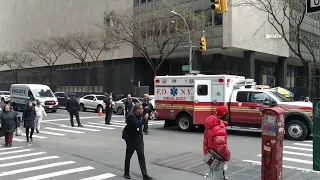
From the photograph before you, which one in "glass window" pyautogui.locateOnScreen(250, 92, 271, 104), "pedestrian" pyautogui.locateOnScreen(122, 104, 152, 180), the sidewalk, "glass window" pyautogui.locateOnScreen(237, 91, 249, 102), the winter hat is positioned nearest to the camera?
the winter hat

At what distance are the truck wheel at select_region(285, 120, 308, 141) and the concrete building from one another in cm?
1303

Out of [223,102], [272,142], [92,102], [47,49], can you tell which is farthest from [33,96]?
[272,142]

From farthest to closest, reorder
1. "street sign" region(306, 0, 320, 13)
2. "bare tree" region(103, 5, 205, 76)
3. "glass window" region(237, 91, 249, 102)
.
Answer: "bare tree" region(103, 5, 205, 76), "glass window" region(237, 91, 249, 102), "street sign" region(306, 0, 320, 13)

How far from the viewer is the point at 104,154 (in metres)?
10.5

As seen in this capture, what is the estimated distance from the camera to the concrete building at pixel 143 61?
32594 mm

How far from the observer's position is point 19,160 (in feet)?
31.2

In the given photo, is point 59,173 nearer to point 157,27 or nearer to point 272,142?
point 272,142

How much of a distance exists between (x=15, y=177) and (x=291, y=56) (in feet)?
133

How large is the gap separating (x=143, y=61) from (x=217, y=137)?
119 feet

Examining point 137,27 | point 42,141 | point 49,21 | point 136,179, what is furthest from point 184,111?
point 49,21

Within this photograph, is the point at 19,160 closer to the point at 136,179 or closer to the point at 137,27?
the point at 136,179

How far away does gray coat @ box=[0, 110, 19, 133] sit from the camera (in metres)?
11.9

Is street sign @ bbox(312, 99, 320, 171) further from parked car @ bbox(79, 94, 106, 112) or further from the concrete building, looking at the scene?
parked car @ bbox(79, 94, 106, 112)

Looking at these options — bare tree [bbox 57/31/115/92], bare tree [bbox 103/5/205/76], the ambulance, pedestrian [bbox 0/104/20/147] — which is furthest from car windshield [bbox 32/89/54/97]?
pedestrian [bbox 0/104/20/147]
